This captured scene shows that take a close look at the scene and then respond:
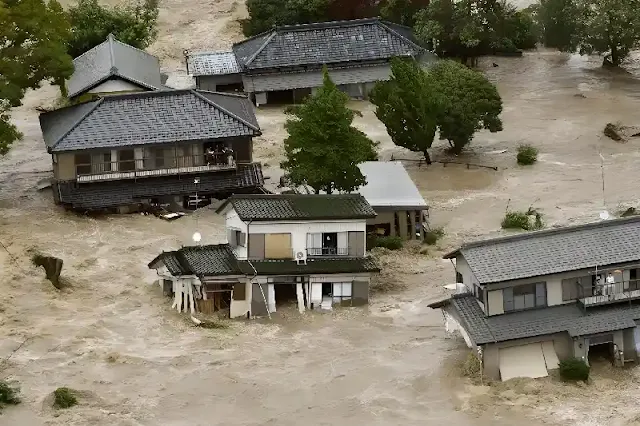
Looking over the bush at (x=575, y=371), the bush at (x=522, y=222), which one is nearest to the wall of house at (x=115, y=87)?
the bush at (x=522, y=222)

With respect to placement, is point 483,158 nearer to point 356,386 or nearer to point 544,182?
point 544,182

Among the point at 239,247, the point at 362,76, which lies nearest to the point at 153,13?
the point at 362,76

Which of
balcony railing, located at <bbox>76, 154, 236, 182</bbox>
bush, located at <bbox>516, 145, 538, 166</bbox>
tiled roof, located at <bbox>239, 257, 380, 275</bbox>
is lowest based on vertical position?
tiled roof, located at <bbox>239, 257, 380, 275</bbox>

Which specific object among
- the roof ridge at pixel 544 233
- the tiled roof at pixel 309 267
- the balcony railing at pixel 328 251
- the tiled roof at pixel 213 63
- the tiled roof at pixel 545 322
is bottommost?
the tiled roof at pixel 545 322

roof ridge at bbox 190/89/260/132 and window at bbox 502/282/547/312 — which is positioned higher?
roof ridge at bbox 190/89/260/132

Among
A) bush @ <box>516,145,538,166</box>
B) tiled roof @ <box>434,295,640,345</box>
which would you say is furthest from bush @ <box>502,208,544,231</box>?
tiled roof @ <box>434,295,640,345</box>

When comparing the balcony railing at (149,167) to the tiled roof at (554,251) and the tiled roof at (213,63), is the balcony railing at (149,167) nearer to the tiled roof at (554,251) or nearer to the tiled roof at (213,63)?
the tiled roof at (554,251)

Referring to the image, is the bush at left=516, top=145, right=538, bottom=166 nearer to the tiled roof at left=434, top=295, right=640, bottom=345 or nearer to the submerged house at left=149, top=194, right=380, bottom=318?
the submerged house at left=149, top=194, right=380, bottom=318
